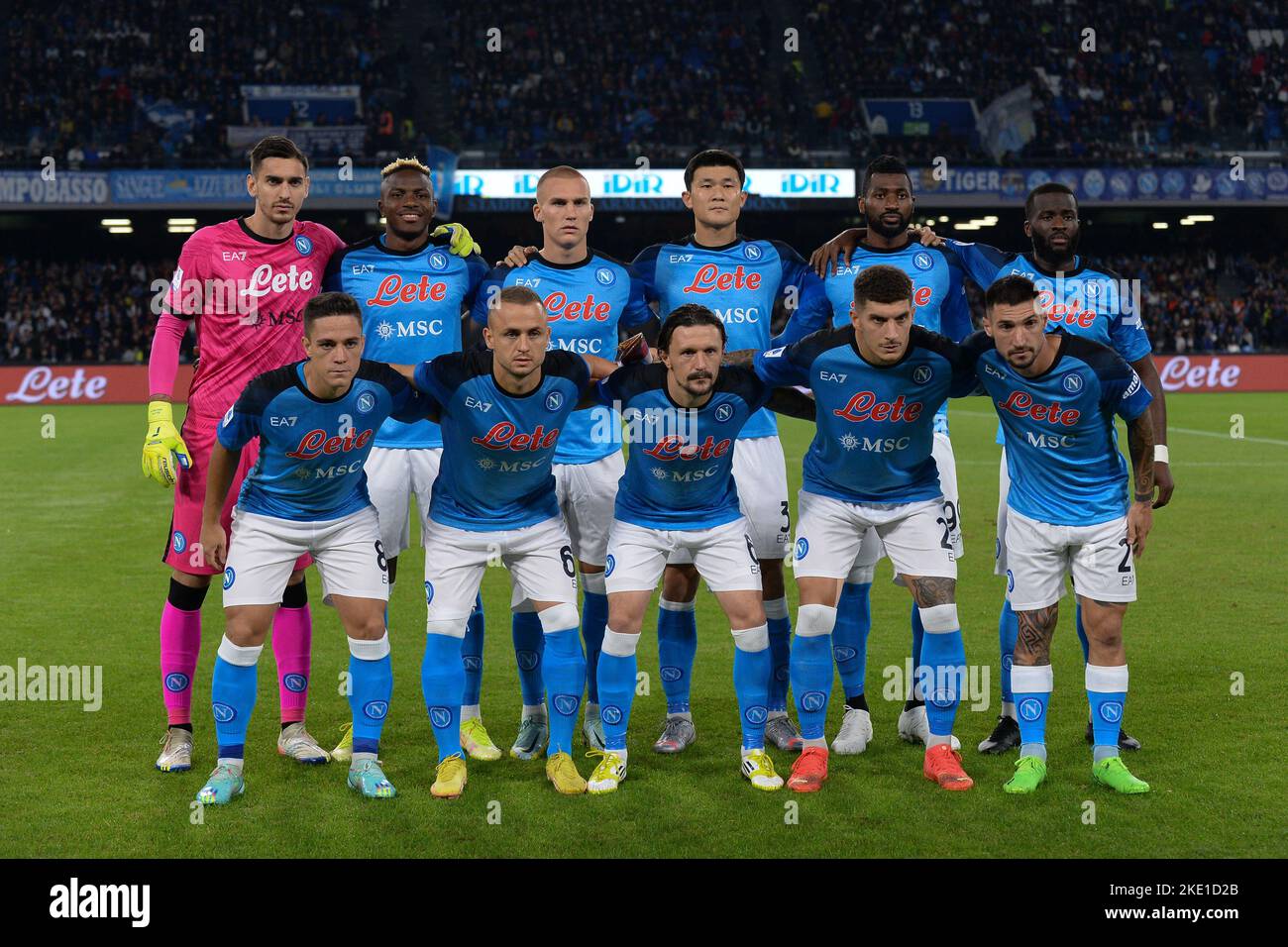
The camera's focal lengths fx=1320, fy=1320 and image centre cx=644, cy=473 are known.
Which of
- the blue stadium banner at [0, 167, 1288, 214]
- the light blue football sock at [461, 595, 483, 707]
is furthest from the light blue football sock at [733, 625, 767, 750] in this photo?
the blue stadium banner at [0, 167, 1288, 214]

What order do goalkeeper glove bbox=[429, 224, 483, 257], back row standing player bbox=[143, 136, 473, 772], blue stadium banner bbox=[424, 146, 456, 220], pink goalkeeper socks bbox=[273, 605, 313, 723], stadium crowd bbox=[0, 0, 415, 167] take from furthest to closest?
stadium crowd bbox=[0, 0, 415, 167] < blue stadium banner bbox=[424, 146, 456, 220] < goalkeeper glove bbox=[429, 224, 483, 257] < pink goalkeeper socks bbox=[273, 605, 313, 723] < back row standing player bbox=[143, 136, 473, 772]

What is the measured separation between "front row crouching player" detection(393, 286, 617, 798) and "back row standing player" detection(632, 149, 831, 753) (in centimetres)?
62

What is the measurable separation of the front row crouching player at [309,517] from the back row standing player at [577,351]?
2.69ft

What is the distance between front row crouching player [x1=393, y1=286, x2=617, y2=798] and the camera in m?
5.25

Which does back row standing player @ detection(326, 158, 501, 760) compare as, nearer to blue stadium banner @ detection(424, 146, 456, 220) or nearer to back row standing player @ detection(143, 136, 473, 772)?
back row standing player @ detection(143, 136, 473, 772)

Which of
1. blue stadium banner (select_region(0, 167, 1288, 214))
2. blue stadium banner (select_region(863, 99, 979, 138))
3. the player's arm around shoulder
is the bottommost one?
the player's arm around shoulder

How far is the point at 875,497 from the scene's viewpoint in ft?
18.0

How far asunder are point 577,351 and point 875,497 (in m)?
1.52

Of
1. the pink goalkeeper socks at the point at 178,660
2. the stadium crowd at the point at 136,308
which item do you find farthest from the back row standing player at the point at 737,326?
the stadium crowd at the point at 136,308

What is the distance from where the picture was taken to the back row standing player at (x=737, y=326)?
589 cm

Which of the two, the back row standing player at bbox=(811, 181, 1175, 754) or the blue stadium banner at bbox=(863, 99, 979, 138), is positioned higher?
the blue stadium banner at bbox=(863, 99, 979, 138)

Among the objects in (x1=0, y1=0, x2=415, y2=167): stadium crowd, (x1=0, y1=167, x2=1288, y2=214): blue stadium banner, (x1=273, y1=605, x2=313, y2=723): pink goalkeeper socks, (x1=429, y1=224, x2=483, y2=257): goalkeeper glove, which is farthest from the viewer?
(x1=0, y1=0, x2=415, y2=167): stadium crowd

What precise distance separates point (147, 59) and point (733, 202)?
32744 mm

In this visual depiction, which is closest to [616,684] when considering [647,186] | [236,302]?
[236,302]
